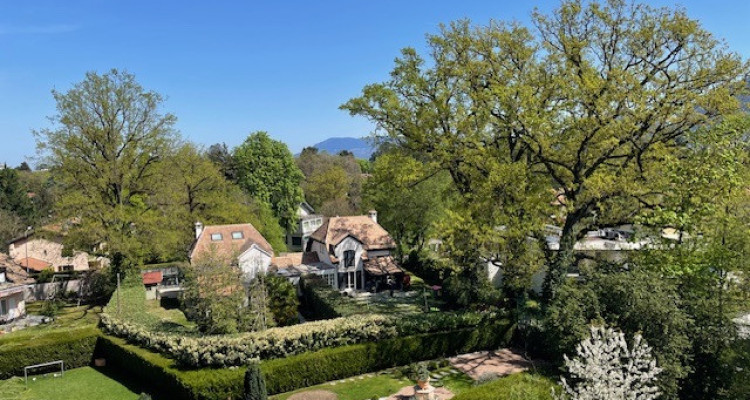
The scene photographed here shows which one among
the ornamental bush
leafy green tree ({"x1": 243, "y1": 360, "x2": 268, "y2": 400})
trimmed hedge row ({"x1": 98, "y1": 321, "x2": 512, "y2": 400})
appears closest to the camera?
leafy green tree ({"x1": 243, "y1": 360, "x2": 268, "y2": 400})

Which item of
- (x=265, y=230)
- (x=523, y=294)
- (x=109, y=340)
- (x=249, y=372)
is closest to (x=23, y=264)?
Answer: (x=265, y=230)

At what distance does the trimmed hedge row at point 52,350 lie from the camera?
2069 centimetres

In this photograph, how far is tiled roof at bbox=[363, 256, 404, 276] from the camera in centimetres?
3466

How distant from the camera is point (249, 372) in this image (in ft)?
52.7

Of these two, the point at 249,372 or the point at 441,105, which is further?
the point at 441,105

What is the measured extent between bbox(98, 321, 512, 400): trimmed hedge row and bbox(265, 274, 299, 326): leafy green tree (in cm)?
755

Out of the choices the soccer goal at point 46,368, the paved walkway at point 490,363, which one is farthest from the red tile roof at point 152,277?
the paved walkway at point 490,363

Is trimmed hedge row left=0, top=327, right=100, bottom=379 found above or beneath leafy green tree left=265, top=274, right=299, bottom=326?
beneath

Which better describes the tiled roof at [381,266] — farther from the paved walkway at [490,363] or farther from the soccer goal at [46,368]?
the soccer goal at [46,368]

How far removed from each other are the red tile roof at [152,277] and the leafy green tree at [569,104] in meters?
19.6

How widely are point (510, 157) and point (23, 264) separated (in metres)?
41.3

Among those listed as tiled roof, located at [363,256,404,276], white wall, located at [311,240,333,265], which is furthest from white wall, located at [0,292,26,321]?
tiled roof, located at [363,256,404,276]

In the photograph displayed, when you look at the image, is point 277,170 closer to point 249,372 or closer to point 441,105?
point 441,105

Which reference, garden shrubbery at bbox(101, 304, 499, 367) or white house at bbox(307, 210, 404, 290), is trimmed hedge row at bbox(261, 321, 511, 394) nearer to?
garden shrubbery at bbox(101, 304, 499, 367)
